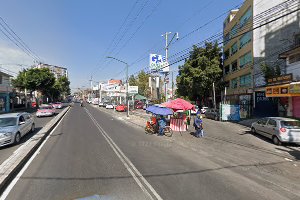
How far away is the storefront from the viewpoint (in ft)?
57.9

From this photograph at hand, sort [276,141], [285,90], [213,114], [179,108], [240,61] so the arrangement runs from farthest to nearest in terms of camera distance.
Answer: [240,61]
[213,114]
[285,90]
[179,108]
[276,141]

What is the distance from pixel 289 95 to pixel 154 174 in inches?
603

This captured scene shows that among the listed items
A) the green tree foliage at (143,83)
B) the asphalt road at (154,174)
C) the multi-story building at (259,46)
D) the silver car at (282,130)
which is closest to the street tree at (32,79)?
the green tree foliage at (143,83)

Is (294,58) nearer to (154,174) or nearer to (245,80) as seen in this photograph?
(245,80)

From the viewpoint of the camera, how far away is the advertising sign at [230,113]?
26.8 meters

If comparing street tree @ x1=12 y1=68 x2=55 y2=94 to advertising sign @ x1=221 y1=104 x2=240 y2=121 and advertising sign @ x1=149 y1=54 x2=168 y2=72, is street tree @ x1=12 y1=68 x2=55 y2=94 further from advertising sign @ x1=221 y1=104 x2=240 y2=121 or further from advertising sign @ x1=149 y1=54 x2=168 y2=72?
advertising sign @ x1=221 y1=104 x2=240 y2=121

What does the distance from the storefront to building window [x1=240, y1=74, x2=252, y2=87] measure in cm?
959

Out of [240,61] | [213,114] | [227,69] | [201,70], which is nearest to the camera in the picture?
[213,114]

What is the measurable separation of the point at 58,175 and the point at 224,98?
39.6 meters

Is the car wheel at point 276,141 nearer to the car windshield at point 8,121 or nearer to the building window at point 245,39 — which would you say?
the car windshield at point 8,121

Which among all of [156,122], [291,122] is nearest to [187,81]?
[156,122]

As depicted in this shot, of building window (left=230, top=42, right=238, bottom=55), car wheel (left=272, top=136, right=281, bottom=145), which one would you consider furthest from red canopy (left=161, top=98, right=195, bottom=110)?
building window (left=230, top=42, right=238, bottom=55)

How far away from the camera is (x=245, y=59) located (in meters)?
34.3

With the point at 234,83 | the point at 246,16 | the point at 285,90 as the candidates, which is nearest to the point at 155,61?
the point at 246,16
